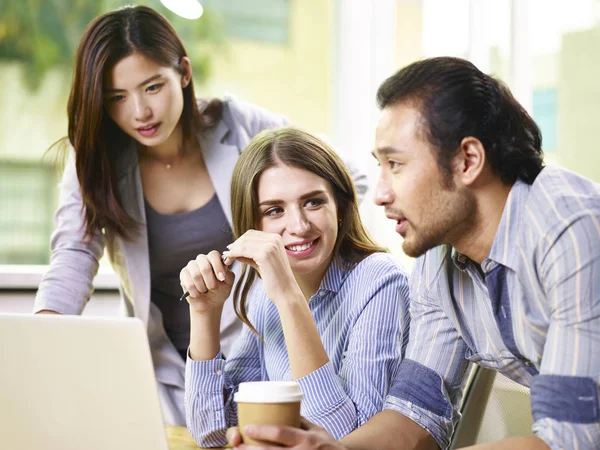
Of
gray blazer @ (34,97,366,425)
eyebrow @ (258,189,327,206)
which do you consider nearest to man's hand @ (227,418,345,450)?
eyebrow @ (258,189,327,206)

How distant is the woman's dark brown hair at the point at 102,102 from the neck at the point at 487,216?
118cm

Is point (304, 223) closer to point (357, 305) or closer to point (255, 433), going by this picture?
point (357, 305)

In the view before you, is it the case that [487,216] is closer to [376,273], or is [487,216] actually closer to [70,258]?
[376,273]

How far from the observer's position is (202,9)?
3.34m

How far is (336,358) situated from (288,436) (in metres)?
0.63

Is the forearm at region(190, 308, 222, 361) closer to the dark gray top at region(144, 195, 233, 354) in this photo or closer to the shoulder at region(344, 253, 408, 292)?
the shoulder at region(344, 253, 408, 292)

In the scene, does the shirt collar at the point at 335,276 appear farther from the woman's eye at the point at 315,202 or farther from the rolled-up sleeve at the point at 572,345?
the rolled-up sleeve at the point at 572,345

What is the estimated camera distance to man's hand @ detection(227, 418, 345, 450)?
3.48 ft

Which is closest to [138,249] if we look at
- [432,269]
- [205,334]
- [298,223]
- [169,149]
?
[169,149]

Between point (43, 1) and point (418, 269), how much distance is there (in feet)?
7.66

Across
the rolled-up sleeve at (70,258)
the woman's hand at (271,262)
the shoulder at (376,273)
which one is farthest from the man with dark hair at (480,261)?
the rolled-up sleeve at (70,258)

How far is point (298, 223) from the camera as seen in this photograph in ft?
5.69

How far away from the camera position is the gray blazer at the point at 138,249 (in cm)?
230

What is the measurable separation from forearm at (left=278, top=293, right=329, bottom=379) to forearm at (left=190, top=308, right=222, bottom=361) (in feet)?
0.80
